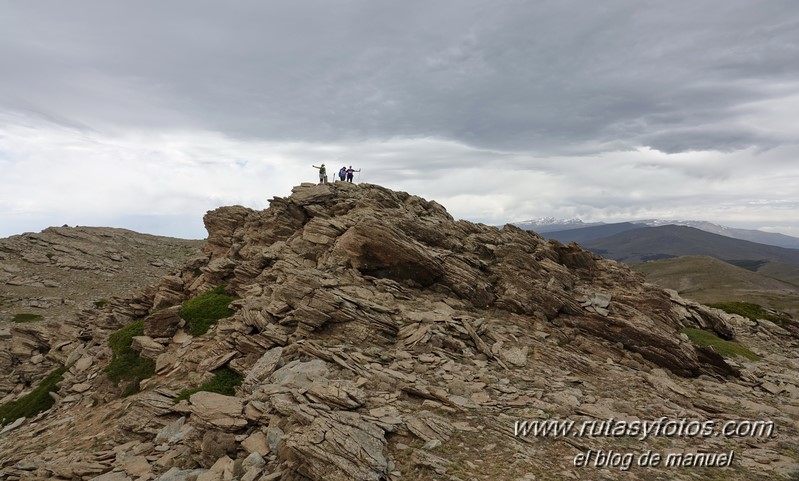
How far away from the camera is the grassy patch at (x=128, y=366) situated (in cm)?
2686

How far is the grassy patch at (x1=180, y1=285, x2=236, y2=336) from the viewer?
29703mm

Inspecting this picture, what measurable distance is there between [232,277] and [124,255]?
94.4 meters

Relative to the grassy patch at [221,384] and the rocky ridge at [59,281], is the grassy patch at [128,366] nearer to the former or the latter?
the grassy patch at [221,384]

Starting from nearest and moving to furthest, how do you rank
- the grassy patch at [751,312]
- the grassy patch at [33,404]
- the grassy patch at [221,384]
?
the grassy patch at [221,384], the grassy patch at [33,404], the grassy patch at [751,312]

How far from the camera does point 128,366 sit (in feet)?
92.1

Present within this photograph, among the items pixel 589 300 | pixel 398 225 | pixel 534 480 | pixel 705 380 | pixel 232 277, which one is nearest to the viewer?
pixel 534 480

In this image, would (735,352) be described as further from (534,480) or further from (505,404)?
(534,480)

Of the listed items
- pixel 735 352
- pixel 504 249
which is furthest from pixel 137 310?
pixel 735 352

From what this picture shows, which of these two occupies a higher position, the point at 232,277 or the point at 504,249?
the point at 504,249

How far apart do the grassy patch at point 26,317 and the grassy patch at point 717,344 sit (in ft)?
310

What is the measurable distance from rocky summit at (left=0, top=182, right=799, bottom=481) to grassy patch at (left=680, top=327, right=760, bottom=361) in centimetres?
130

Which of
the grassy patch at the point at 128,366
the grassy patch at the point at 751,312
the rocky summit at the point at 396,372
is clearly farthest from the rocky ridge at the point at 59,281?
the grassy patch at the point at 751,312

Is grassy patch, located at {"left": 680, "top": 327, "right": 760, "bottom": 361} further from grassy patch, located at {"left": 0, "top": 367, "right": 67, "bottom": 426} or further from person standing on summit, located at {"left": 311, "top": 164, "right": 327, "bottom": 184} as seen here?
grassy patch, located at {"left": 0, "top": 367, "right": 67, "bottom": 426}

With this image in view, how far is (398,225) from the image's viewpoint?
3469 cm
